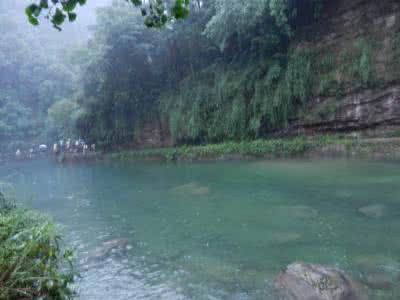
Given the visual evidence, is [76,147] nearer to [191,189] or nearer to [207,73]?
[207,73]

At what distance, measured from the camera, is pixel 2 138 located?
32.2 metres

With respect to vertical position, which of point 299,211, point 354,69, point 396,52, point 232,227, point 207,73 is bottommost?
point 232,227

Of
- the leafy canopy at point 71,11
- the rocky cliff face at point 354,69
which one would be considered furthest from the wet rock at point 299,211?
the rocky cliff face at point 354,69

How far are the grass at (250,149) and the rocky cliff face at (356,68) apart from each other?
1074 millimetres

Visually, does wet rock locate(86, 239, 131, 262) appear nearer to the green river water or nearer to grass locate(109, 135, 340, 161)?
the green river water

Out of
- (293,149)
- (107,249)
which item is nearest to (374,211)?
(107,249)

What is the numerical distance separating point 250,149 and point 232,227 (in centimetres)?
935

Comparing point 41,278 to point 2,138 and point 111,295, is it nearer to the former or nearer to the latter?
point 111,295

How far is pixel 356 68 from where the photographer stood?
14.7m

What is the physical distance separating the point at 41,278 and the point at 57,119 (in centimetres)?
2587

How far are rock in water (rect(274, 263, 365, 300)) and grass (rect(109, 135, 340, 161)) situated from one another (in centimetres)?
1079

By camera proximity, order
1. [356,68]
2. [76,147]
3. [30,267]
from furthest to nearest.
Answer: [76,147], [356,68], [30,267]

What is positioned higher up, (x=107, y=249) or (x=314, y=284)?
(x=314, y=284)

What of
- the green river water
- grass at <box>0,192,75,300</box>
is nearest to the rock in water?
the green river water
